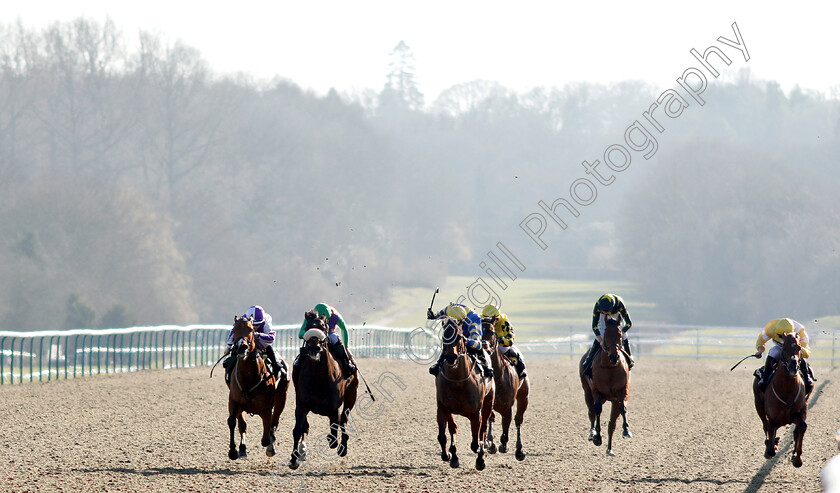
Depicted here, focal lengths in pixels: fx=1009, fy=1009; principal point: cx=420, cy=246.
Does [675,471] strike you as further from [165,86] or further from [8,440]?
[165,86]

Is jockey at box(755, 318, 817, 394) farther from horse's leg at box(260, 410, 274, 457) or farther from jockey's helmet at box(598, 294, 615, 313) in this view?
horse's leg at box(260, 410, 274, 457)

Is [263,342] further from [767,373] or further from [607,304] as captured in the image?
[767,373]

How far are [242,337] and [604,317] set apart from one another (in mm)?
5081

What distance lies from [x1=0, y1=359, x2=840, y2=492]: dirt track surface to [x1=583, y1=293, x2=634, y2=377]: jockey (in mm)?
1195

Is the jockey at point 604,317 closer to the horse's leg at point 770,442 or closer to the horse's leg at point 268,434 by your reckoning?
the horse's leg at point 770,442

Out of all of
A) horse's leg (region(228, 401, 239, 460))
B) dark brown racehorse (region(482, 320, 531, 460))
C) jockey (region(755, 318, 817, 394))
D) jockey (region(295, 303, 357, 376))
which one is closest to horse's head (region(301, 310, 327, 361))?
jockey (region(295, 303, 357, 376))

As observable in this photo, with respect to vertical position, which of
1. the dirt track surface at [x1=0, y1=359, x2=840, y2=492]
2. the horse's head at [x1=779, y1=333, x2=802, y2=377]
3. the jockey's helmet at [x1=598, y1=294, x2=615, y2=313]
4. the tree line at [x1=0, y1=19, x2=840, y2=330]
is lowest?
the dirt track surface at [x1=0, y1=359, x2=840, y2=492]

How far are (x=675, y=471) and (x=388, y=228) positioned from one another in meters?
60.5

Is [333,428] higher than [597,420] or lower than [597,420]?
higher

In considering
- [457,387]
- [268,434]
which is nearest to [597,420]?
[457,387]

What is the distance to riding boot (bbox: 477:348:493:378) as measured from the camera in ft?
36.2

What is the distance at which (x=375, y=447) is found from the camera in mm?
13172

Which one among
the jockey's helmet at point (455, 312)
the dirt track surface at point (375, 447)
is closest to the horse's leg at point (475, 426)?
the dirt track surface at point (375, 447)

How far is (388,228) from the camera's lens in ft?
235
